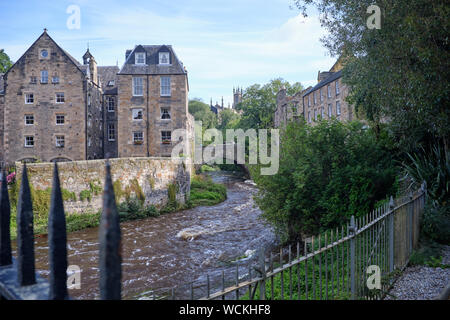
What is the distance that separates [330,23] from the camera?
1320 centimetres

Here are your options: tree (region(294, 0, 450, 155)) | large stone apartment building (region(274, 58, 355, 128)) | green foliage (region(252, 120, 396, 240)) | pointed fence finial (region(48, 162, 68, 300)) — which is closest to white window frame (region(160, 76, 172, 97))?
large stone apartment building (region(274, 58, 355, 128))

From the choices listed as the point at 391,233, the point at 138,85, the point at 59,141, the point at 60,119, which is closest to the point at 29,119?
the point at 60,119

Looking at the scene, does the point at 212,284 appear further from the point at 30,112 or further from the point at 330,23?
the point at 30,112

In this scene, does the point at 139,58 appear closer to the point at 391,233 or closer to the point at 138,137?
the point at 138,137

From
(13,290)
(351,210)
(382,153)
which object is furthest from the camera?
(382,153)

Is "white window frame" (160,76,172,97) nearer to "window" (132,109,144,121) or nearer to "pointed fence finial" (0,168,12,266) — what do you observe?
"window" (132,109,144,121)

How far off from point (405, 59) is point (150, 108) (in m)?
27.1

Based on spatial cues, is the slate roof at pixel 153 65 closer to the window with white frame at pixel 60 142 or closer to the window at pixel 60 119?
the window at pixel 60 119

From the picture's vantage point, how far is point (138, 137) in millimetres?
33500

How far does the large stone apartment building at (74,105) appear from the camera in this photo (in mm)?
32781

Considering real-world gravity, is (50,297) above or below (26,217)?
below

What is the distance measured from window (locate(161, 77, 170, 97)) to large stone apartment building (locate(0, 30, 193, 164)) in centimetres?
4
